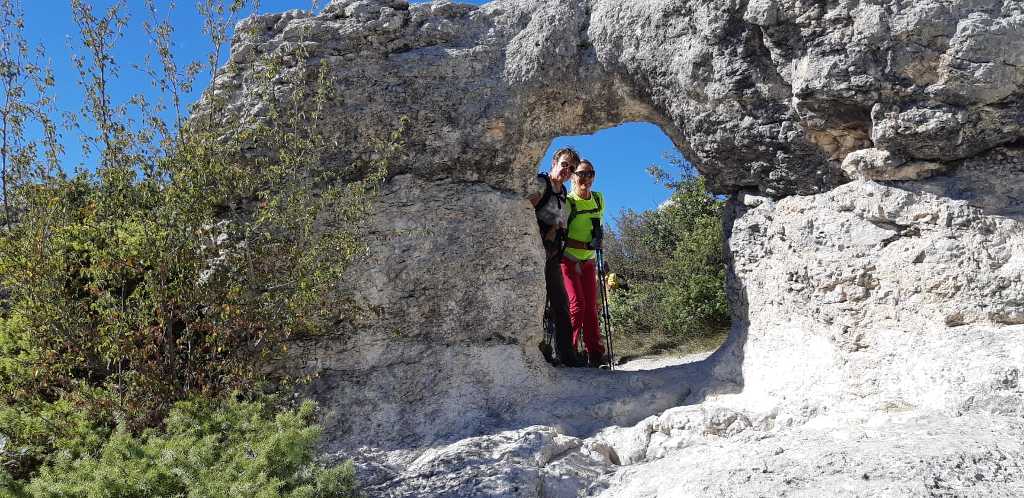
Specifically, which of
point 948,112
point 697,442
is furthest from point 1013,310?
point 697,442

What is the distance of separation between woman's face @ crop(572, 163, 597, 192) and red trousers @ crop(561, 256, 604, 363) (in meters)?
0.64

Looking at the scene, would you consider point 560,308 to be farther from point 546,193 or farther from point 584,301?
point 546,193

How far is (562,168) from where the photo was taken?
231 inches

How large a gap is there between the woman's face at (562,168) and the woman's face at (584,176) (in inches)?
4.2

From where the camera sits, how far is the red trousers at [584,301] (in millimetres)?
6043

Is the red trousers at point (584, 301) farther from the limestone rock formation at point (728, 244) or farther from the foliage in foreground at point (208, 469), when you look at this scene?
the foliage in foreground at point (208, 469)

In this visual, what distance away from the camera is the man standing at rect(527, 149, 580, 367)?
19.3ft

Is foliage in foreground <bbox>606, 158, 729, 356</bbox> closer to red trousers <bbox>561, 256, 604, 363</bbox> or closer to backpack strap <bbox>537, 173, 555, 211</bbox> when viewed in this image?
red trousers <bbox>561, 256, 604, 363</bbox>

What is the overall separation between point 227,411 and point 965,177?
14.5 ft

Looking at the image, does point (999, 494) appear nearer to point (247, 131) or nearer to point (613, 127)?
point (613, 127)

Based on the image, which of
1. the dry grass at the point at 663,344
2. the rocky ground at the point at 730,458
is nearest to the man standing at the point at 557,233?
the rocky ground at the point at 730,458

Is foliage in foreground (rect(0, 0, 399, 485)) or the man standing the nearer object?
foliage in foreground (rect(0, 0, 399, 485))

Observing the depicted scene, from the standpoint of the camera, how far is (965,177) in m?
4.09

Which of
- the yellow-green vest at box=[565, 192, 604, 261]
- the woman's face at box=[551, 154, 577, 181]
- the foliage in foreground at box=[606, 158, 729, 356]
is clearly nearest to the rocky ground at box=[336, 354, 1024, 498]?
the yellow-green vest at box=[565, 192, 604, 261]
